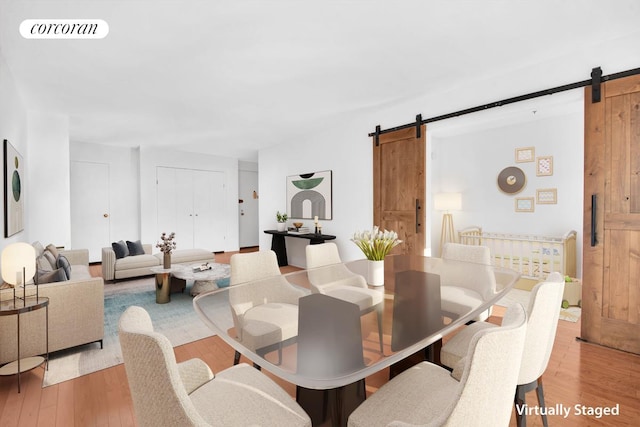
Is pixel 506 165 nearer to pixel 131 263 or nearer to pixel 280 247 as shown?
pixel 280 247

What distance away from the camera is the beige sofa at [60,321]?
228 cm

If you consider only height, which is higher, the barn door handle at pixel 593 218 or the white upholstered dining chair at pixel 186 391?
the barn door handle at pixel 593 218

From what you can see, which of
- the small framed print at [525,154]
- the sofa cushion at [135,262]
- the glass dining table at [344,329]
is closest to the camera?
the glass dining table at [344,329]

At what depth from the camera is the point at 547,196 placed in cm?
505

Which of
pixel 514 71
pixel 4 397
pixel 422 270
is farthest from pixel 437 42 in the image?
pixel 4 397

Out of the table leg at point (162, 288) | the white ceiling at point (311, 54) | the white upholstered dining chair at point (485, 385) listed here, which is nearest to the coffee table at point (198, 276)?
the table leg at point (162, 288)

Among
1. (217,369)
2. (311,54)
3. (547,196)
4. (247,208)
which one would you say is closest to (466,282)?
(217,369)

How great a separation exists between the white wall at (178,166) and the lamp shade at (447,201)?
5.13 m

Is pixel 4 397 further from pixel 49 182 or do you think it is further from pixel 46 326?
pixel 49 182

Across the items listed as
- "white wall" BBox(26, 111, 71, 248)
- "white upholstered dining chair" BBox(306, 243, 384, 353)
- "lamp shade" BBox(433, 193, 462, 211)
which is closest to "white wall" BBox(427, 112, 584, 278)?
"lamp shade" BBox(433, 193, 462, 211)

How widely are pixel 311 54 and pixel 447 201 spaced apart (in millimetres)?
4020

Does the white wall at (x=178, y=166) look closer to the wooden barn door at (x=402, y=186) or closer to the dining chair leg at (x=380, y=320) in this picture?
the wooden barn door at (x=402, y=186)

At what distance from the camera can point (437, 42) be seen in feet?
8.59

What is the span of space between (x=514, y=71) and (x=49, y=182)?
20.3ft
